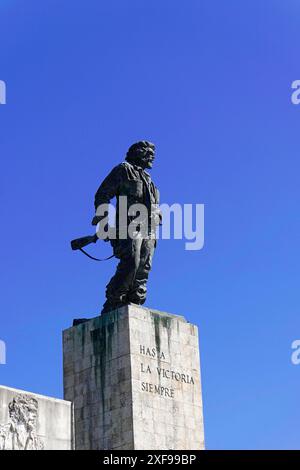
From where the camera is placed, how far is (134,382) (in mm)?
30250

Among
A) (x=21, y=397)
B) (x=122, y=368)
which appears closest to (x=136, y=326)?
(x=122, y=368)

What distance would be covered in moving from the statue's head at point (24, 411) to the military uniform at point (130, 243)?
143 inches

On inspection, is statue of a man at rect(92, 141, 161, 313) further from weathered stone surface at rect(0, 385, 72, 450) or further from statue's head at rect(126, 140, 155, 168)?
weathered stone surface at rect(0, 385, 72, 450)

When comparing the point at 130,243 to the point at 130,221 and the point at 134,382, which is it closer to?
the point at 130,221

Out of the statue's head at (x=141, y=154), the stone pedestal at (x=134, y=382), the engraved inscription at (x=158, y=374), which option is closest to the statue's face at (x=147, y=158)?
the statue's head at (x=141, y=154)

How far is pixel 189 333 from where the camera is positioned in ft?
106

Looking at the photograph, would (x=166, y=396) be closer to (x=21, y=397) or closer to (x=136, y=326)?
(x=136, y=326)

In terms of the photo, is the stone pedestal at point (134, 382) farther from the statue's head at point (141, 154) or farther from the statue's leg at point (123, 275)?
the statue's head at point (141, 154)

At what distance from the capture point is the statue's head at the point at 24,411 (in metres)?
28.5

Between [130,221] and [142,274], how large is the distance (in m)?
1.18

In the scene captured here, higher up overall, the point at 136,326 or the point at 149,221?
the point at 149,221

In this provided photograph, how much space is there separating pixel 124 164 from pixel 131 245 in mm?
1933

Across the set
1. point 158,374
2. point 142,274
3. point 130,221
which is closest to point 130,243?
point 130,221
